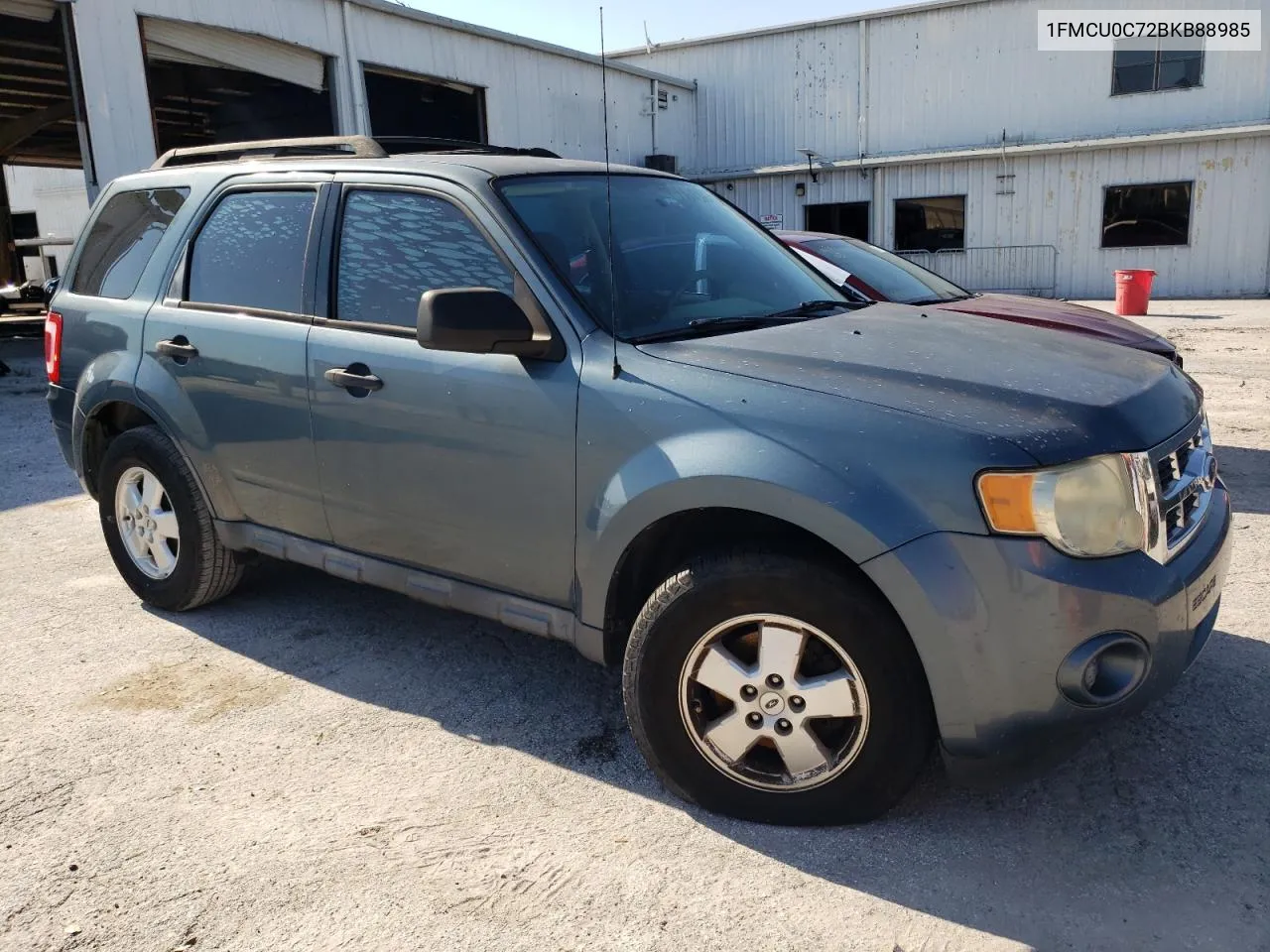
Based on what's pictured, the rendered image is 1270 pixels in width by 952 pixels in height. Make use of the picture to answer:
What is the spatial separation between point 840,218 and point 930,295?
1844cm

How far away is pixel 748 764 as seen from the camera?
2738 millimetres

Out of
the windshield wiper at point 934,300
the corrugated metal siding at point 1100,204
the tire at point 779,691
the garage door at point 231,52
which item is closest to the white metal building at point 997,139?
the corrugated metal siding at point 1100,204

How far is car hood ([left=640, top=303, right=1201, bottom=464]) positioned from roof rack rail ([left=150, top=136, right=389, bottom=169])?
172 cm

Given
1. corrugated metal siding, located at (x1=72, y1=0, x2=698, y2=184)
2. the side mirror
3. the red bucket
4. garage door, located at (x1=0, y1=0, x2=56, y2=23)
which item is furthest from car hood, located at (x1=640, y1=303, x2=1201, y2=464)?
the red bucket

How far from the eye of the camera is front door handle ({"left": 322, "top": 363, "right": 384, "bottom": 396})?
131 inches

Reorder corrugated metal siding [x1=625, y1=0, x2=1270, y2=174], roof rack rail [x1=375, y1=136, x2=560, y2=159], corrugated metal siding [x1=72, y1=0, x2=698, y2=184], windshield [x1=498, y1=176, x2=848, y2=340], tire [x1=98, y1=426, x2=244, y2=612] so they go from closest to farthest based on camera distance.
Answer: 1. windshield [x1=498, y1=176, x2=848, y2=340]
2. roof rack rail [x1=375, y1=136, x2=560, y2=159]
3. tire [x1=98, y1=426, x2=244, y2=612]
4. corrugated metal siding [x1=72, y1=0, x2=698, y2=184]
5. corrugated metal siding [x1=625, y1=0, x2=1270, y2=174]

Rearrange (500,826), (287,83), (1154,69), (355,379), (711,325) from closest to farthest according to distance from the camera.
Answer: (500,826) < (711,325) < (355,379) < (287,83) < (1154,69)

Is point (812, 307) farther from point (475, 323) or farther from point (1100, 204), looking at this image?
point (1100, 204)

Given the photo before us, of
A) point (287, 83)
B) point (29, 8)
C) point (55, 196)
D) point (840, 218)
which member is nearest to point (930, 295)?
point (29, 8)

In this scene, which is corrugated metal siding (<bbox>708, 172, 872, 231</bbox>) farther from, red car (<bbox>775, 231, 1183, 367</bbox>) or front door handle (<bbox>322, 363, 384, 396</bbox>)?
front door handle (<bbox>322, 363, 384, 396</bbox>)

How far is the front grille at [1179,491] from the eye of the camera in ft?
8.20

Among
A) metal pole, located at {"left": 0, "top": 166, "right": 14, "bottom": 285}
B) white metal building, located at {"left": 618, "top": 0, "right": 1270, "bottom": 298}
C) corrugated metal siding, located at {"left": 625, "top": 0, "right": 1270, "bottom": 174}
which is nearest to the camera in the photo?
white metal building, located at {"left": 618, "top": 0, "right": 1270, "bottom": 298}

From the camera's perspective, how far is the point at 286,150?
4336mm

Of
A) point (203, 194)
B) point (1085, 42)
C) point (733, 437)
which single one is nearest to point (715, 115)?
point (1085, 42)
